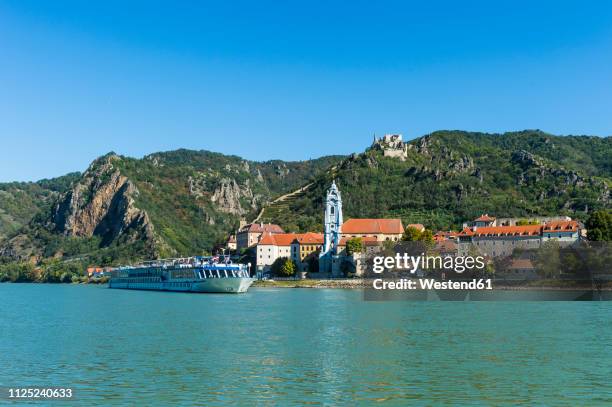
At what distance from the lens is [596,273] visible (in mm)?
94062

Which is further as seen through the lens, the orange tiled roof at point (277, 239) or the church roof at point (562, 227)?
the orange tiled roof at point (277, 239)

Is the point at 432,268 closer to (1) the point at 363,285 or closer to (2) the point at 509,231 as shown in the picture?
(1) the point at 363,285

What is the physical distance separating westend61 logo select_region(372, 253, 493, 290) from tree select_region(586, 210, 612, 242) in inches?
621

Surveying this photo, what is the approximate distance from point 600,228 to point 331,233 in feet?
186

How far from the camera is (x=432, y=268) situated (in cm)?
11250

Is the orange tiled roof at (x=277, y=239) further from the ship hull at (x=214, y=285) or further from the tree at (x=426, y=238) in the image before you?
the ship hull at (x=214, y=285)

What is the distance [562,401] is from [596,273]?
73.9 metres

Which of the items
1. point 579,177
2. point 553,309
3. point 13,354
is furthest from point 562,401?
point 579,177

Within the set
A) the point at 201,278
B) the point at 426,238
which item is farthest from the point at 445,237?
the point at 201,278

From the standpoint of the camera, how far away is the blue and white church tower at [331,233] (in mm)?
145000

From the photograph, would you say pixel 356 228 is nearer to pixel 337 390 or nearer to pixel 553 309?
pixel 553 309

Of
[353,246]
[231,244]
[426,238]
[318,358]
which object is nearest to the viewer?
[318,358]

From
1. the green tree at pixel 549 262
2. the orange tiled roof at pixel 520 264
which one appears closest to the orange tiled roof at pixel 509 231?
the orange tiled roof at pixel 520 264

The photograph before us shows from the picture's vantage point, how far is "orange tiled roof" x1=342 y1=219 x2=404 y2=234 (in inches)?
6137
